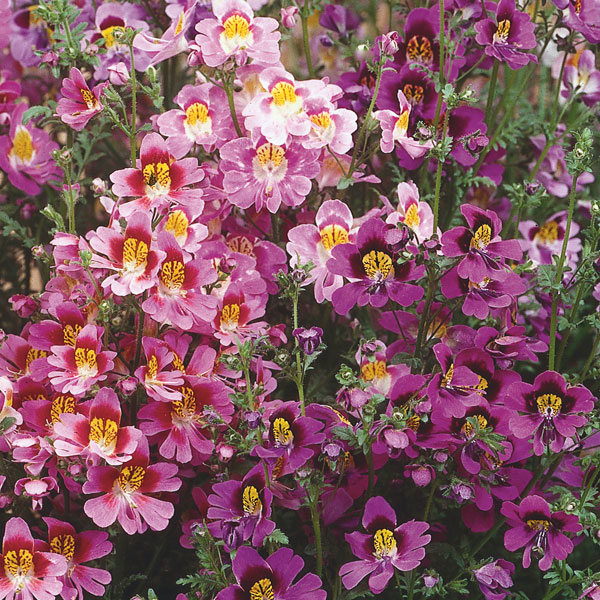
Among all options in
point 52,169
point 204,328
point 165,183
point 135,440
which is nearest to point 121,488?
point 135,440

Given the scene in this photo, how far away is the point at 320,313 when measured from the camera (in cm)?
96

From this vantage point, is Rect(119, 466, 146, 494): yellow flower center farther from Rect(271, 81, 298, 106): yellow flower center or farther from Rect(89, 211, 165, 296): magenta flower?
Rect(271, 81, 298, 106): yellow flower center

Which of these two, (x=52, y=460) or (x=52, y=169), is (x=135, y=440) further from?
(x=52, y=169)

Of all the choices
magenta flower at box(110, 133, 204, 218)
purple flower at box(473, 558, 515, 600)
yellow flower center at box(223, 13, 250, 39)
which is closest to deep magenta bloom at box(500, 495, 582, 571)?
purple flower at box(473, 558, 515, 600)

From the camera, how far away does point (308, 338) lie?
681 mm

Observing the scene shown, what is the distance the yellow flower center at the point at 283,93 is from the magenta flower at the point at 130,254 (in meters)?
0.17

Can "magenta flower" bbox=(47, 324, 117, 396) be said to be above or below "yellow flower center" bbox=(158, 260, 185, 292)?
below

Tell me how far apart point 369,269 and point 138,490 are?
10.3 inches

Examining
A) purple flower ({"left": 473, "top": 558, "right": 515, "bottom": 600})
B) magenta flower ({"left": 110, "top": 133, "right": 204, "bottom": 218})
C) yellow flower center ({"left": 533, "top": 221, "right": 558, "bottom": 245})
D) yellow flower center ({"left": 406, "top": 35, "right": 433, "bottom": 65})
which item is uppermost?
yellow flower center ({"left": 406, "top": 35, "right": 433, "bottom": 65})

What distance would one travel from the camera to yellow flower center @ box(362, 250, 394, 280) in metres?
0.77

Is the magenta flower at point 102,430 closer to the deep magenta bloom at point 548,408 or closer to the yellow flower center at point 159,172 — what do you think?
the yellow flower center at point 159,172

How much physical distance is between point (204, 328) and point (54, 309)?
129mm

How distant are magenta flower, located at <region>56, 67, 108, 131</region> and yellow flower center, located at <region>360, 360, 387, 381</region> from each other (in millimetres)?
325

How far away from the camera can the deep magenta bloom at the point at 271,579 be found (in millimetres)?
705
